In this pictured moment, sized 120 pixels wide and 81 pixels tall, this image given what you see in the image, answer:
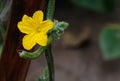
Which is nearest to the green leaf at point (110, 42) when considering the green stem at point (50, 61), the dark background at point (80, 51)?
the dark background at point (80, 51)

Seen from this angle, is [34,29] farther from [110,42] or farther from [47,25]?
[110,42]

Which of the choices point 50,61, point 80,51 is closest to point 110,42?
point 80,51

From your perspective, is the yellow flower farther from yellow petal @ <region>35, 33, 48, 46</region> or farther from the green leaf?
the green leaf

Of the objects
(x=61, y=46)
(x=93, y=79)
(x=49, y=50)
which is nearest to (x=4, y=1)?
(x=49, y=50)

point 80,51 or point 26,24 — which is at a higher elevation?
point 26,24

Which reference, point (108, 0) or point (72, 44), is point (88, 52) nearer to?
point (72, 44)

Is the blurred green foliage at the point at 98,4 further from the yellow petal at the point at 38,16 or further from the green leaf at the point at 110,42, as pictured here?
the yellow petal at the point at 38,16
